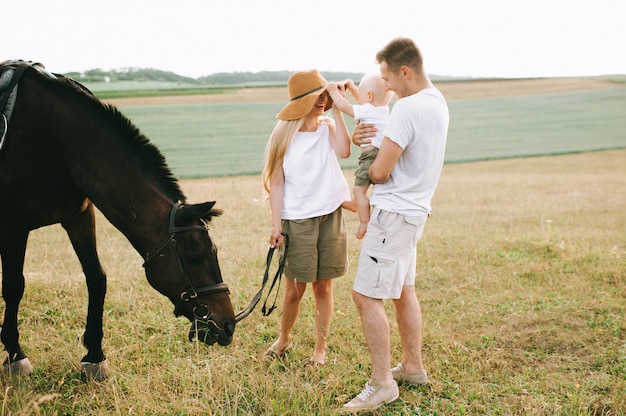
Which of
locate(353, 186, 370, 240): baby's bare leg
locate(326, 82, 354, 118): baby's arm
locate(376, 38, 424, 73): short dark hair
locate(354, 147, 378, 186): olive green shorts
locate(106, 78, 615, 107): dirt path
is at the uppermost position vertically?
locate(106, 78, 615, 107): dirt path

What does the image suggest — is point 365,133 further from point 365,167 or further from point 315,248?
point 315,248

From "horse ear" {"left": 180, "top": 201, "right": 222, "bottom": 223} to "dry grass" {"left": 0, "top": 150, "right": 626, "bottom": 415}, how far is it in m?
0.87

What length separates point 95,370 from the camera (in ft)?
11.6

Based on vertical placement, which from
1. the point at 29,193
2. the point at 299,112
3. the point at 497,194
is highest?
the point at 299,112

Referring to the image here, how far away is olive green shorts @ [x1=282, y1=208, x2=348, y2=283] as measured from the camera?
3.53 m

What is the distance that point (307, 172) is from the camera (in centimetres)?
352

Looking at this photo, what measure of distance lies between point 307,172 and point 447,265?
328 cm

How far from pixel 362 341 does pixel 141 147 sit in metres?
2.31

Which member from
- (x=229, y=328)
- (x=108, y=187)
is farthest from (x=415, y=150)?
(x=108, y=187)

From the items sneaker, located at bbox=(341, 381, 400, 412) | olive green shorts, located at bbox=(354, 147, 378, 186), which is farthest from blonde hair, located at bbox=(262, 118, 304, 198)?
sneaker, located at bbox=(341, 381, 400, 412)

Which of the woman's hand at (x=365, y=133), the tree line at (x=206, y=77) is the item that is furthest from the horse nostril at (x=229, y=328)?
the tree line at (x=206, y=77)

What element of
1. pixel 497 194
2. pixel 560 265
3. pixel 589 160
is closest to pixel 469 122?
pixel 589 160

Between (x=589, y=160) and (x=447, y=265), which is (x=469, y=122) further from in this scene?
(x=447, y=265)

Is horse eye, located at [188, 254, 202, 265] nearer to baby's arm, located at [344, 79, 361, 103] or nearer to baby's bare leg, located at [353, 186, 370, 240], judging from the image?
baby's bare leg, located at [353, 186, 370, 240]
